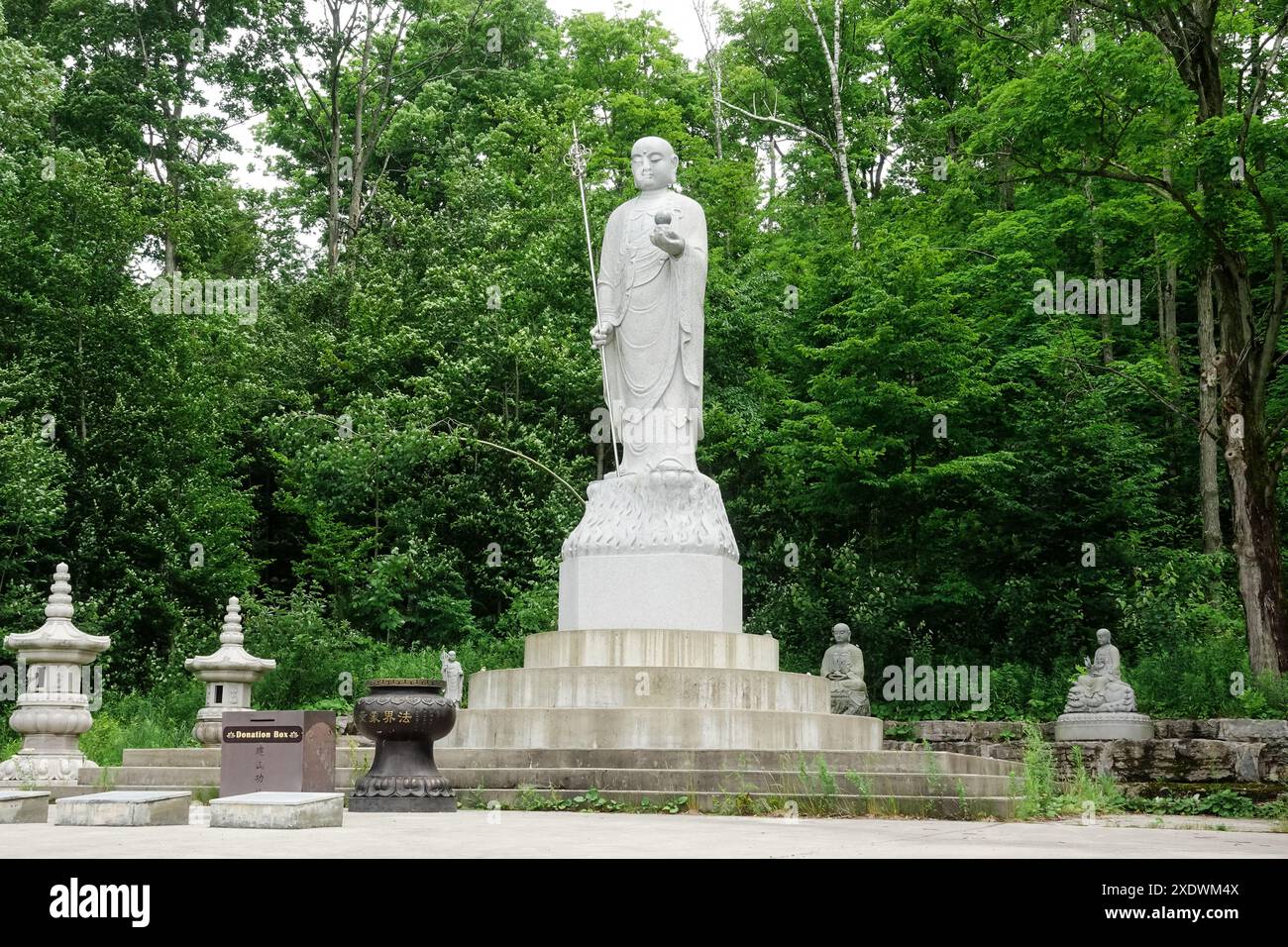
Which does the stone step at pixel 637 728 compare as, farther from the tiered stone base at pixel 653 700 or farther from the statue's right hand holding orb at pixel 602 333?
the statue's right hand holding orb at pixel 602 333

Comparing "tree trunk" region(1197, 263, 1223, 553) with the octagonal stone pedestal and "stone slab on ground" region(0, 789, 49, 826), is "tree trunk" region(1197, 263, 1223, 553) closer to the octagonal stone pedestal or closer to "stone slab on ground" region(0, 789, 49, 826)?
the octagonal stone pedestal

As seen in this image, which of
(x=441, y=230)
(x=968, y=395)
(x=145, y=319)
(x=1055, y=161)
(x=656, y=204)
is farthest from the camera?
(x=441, y=230)

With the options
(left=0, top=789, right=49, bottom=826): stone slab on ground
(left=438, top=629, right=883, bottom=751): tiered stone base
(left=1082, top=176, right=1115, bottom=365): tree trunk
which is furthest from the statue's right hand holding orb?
(left=1082, top=176, right=1115, bottom=365): tree trunk

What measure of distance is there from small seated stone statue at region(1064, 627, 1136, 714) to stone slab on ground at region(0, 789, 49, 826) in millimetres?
11677

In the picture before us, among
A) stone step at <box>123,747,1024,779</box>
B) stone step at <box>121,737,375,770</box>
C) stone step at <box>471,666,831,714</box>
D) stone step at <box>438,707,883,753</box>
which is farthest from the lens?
stone step at <box>471,666,831,714</box>

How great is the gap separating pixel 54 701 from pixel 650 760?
5.98 m

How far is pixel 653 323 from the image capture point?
1573cm

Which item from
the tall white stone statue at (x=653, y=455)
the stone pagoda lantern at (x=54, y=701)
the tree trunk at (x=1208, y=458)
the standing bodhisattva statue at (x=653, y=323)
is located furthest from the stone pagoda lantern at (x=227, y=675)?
the tree trunk at (x=1208, y=458)

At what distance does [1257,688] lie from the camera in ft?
53.1

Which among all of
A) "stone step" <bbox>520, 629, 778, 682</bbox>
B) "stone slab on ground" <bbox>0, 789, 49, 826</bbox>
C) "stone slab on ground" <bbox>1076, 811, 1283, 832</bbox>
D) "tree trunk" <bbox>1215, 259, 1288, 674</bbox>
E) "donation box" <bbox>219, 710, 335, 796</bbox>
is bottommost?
"stone slab on ground" <bbox>1076, 811, 1283, 832</bbox>

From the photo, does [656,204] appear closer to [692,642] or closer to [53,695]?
[692,642]

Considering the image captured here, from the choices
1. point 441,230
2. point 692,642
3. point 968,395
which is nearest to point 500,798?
point 692,642

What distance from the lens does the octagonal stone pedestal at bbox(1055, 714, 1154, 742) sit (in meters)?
15.9

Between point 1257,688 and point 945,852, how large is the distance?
36.4ft
